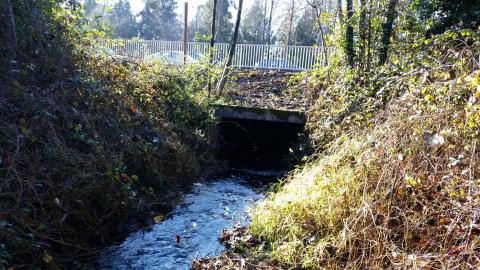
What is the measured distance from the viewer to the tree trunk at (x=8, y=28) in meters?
5.01

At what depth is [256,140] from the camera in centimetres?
1047

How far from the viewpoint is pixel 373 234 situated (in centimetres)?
356

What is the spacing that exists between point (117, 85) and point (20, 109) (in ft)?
8.15

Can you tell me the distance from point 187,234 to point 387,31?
6.29 metres

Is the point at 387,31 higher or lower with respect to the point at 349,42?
higher

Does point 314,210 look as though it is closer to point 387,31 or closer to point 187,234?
point 187,234

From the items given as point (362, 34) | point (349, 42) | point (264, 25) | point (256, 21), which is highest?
point (256, 21)

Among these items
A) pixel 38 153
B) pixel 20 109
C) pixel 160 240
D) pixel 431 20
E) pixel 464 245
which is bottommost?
pixel 160 240

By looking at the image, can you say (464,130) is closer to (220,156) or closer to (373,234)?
(373,234)

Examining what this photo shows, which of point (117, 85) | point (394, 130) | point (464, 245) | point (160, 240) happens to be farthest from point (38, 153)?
point (464, 245)

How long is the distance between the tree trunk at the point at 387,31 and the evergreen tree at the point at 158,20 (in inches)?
1344

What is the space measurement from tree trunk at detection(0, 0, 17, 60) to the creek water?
3.11m

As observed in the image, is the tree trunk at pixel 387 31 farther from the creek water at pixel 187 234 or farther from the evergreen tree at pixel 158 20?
the evergreen tree at pixel 158 20

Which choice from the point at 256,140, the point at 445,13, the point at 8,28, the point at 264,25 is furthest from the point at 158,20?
the point at 8,28
